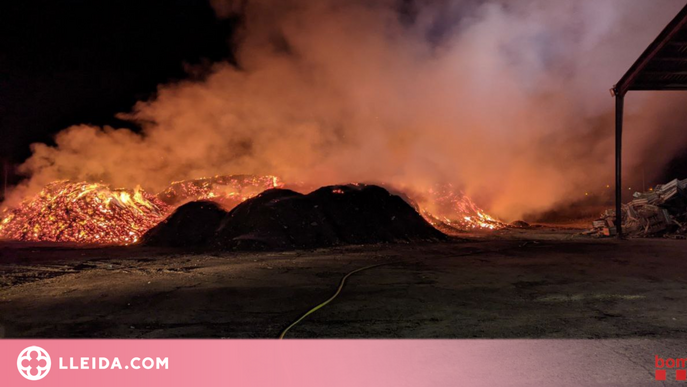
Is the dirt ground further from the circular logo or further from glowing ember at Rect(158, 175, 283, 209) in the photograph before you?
glowing ember at Rect(158, 175, 283, 209)

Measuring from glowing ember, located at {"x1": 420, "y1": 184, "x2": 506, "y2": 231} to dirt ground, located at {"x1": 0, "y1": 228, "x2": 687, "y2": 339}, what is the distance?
12.3 metres

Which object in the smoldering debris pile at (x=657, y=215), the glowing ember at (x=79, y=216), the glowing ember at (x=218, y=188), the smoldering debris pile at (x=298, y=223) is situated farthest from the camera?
the glowing ember at (x=218, y=188)

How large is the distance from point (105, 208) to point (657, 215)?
22.2 metres

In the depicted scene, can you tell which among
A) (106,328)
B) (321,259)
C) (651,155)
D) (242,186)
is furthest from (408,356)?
(651,155)

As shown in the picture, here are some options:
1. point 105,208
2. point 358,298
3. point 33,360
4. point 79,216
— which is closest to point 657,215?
point 358,298

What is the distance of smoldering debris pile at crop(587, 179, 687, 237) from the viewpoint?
42.4ft

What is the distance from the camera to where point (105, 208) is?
1577 cm

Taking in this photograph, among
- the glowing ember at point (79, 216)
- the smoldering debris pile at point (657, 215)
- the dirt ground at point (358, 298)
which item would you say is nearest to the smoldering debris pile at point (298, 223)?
the glowing ember at point (79, 216)

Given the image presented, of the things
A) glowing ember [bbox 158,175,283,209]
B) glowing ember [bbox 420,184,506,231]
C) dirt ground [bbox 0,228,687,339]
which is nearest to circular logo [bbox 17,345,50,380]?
dirt ground [bbox 0,228,687,339]

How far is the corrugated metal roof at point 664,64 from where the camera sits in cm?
925

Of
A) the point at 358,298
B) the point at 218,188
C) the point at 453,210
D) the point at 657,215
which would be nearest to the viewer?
the point at 358,298

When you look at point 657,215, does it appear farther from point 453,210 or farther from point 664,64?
point 453,210

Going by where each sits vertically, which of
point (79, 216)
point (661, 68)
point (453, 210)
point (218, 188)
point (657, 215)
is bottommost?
point (657, 215)

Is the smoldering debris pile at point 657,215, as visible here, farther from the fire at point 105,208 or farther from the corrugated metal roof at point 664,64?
the fire at point 105,208
